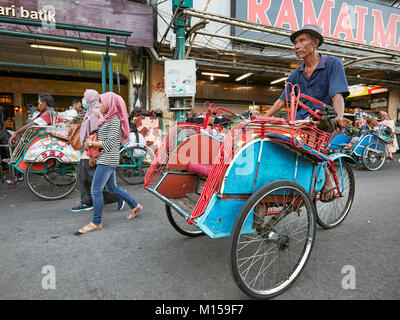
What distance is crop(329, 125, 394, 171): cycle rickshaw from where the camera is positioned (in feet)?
24.6

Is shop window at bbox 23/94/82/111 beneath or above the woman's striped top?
above

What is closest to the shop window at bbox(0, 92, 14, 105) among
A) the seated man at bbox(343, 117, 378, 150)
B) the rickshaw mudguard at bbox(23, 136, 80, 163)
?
the rickshaw mudguard at bbox(23, 136, 80, 163)

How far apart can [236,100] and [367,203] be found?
1058 centimetres

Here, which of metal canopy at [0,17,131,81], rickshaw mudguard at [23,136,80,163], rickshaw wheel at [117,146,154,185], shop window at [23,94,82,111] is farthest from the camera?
shop window at [23,94,82,111]

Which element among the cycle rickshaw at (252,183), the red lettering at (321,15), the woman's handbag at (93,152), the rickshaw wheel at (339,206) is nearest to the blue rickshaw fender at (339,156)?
the rickshaw wheel at (339,206)

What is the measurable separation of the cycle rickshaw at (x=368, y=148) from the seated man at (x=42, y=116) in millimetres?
7380

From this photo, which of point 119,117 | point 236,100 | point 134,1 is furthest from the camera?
point 236,100

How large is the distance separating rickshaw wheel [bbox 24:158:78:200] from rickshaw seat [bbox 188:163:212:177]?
124 inches

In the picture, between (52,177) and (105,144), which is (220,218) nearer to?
(105,144)

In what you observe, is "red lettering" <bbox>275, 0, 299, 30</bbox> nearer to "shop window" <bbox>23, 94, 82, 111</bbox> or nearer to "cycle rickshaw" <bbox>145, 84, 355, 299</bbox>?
"cycle rickshaw" <bbox>145, 84, 355, 299</bbox>

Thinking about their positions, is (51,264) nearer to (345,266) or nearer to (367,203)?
(345,266)

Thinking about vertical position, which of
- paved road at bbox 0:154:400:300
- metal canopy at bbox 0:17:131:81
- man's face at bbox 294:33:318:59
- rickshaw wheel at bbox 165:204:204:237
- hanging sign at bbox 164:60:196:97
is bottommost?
paved road at bbox 0:154:400:300

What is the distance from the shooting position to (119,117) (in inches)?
132
